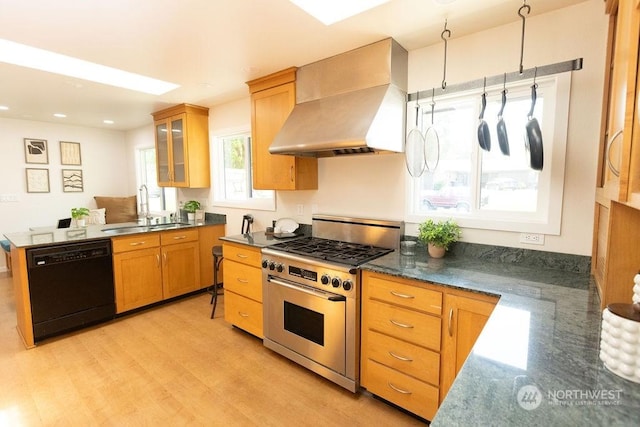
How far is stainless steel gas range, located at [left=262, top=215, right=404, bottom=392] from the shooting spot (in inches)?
80.7

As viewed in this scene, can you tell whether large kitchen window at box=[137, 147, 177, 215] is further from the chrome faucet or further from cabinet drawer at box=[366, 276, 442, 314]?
cabinet drawer at box=[366, 276, 442, 314]

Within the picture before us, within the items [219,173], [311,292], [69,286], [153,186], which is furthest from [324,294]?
[153,186]

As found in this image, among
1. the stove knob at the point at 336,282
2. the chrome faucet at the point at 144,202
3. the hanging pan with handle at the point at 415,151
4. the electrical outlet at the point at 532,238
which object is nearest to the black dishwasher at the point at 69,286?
the chrome faucet at the point at 144,202

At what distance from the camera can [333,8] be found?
189cm

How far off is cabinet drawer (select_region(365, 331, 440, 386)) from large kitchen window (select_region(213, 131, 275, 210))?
2.01 m

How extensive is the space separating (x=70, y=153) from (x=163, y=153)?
2.23 meters

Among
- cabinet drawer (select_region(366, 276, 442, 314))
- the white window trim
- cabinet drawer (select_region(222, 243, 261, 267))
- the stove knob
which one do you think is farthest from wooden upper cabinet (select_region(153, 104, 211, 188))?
cabinet drawer (select_region(366, 276, 442, 314))

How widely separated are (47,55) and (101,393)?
8.97 feet

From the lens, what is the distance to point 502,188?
6.87 ft

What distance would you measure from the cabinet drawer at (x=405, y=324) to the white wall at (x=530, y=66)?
0.74 meters

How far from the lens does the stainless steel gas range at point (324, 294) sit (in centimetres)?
205

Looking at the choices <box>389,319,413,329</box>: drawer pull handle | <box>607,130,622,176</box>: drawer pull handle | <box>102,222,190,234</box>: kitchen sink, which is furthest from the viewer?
<box>102,222,190,234</box>: kitchen sink

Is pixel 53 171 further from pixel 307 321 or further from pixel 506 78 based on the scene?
pixel 506 78

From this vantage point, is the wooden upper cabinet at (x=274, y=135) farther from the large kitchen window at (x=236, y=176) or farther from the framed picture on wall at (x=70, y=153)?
the framed picture on wall at (x=70, y=153)
